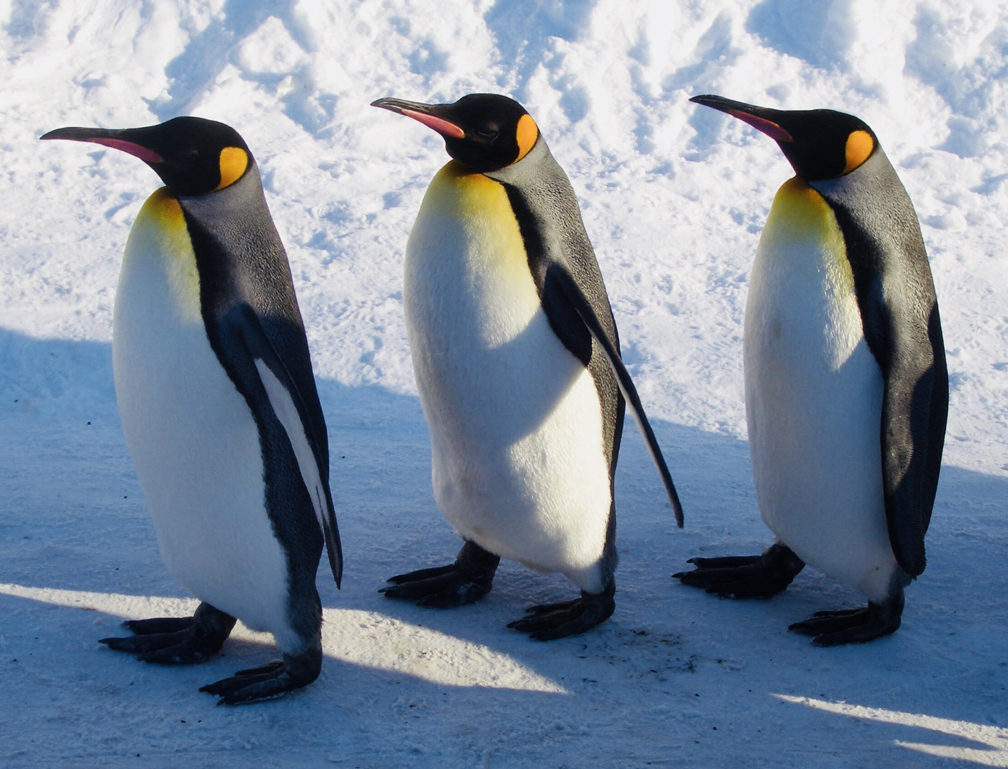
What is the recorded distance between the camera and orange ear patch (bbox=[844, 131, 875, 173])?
91.6 inches

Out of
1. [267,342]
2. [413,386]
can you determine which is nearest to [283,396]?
[267,342]

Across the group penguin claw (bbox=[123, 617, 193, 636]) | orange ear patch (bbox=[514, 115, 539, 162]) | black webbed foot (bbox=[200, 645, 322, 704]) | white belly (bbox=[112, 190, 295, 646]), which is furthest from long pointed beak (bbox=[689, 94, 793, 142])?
penguin claw (bbox=[123, 617, 193, 636])

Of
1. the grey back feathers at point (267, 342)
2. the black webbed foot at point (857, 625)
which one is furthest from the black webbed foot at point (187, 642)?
the black webbed foot at point (857, 625)

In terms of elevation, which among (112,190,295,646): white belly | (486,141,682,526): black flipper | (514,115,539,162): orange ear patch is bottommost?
(112,190,295,646): white belly

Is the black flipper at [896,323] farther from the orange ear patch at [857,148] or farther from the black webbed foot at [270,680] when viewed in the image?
the black webbed foot at [270,680]

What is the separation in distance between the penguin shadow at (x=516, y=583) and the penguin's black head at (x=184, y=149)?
3.30 feet

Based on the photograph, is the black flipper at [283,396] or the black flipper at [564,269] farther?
the black flipper at [564,269]

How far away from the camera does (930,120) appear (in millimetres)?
6898

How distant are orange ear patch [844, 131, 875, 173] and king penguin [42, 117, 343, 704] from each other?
1313 millimetres

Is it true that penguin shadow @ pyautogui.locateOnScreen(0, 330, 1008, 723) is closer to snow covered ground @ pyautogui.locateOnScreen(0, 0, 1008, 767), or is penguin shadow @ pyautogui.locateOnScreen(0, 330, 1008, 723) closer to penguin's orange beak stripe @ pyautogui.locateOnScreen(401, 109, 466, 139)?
snow covered ground @ pyautogui.locateOnScreen(0, 0, 1008, 767)

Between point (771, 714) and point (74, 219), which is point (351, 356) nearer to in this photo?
point (74, 219)

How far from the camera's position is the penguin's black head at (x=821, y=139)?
2.33m

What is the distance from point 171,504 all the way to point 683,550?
1472mm

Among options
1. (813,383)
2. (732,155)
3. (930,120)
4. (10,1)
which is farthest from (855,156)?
(10,1)
